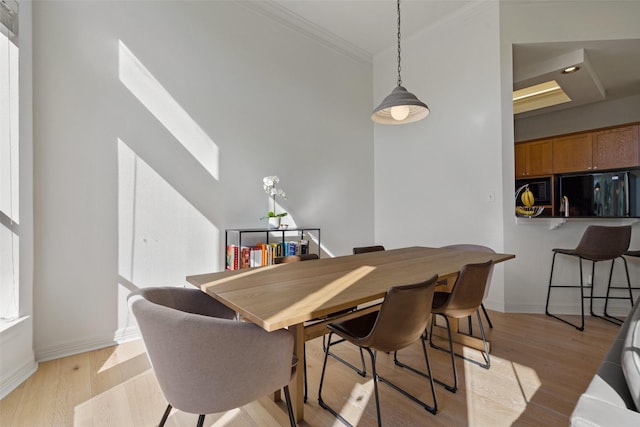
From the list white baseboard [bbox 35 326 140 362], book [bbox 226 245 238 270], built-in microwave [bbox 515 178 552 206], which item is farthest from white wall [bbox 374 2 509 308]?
white baseboard [bbox 35 326 140 362]

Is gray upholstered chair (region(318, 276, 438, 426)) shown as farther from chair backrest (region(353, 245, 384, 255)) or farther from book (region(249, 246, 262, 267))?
book (region(249, 246, 262, 267))

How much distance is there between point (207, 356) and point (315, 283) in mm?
626

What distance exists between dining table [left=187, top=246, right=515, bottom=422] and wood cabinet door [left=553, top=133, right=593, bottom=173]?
148 inches

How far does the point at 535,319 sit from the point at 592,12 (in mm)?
3206

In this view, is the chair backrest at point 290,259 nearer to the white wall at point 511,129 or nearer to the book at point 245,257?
the book at point 245,257

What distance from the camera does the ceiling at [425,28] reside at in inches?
132

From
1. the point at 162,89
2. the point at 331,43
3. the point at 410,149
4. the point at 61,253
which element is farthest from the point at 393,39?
the point at 61,253

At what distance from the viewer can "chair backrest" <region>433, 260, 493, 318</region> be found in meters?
1.79

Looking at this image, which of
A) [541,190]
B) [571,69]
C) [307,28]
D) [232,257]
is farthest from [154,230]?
[541,190]

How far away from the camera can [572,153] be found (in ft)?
15.9

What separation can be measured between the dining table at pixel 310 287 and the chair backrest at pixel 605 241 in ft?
3.67

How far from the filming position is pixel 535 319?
117 inches

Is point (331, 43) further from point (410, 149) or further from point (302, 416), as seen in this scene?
point (302, 416)

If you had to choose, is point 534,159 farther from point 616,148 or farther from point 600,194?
point 600,194
